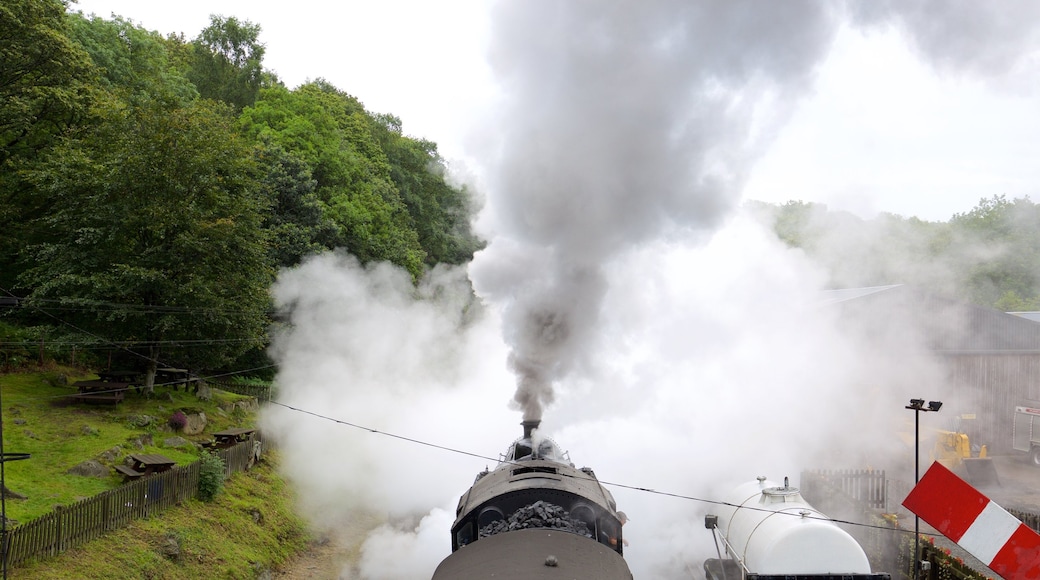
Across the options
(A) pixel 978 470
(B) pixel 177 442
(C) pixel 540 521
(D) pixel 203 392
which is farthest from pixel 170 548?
(A) pixel 978 470

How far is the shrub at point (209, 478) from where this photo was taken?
1619 centimetres

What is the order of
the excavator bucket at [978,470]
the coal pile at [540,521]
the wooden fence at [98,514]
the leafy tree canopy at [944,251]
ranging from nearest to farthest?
the coal pile at [540,521] → the wooden fence at [98,514] → the excavator bucket at [978,470] → the leafy tree canopy at [944,251]

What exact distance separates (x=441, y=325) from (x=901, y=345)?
Answer: 17519 mm

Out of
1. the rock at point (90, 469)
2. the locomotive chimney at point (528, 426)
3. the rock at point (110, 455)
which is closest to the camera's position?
the rock at point (90, 469)

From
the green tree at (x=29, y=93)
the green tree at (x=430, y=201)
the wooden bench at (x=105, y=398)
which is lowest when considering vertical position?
the wooden bench at (x=105, y=398)

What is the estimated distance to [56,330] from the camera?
18297 mm

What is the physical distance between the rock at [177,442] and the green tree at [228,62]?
2636 cm

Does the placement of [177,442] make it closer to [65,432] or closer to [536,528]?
[65,432]

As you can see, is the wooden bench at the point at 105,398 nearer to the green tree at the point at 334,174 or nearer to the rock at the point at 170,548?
the rock at the point at 170,548

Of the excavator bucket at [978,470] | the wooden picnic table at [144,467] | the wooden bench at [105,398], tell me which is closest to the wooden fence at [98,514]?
the wooden picnic table at [144,467]

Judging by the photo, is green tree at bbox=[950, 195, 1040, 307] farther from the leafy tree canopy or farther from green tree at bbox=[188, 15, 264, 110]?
green tree at bbox=[188, 15, 264, 110]

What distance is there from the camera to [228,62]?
42.0m

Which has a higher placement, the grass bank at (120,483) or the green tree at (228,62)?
the green tree at (228,62)

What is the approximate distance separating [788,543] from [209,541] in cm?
1147
